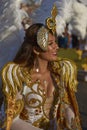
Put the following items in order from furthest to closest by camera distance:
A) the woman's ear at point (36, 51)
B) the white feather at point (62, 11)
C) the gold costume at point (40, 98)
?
the white feather at point (62, 11)
the woman's ear at point (36, 51)
the gold costume at point (40, 98)

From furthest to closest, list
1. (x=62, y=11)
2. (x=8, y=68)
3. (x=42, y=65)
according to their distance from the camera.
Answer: (x=62, y=11) → (x=42, y=65) → (x=8, y=68)

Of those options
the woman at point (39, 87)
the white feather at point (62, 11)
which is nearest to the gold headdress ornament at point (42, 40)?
the woman at point (39, 87)

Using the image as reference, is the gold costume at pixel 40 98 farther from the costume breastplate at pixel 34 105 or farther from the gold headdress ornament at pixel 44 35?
the gold headdress ornament at pixel 44 35

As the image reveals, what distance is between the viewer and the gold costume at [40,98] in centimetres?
300

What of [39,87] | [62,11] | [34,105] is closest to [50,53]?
[39,87]

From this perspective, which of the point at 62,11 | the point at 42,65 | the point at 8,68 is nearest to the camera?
the point at 8,68

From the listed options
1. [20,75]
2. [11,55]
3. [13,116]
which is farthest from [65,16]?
[13,116]

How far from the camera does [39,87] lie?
122 inches

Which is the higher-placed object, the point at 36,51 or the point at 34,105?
the point at 36,51

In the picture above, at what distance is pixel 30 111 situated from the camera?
306 centimetres

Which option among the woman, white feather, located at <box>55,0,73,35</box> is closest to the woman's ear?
the woman

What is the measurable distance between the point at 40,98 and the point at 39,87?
0.07 metres

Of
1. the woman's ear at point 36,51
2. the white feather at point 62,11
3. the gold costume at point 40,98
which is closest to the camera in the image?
the gold costume at point 40,98

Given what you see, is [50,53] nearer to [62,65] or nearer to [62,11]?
[62,65]
